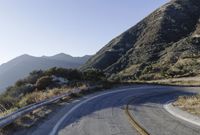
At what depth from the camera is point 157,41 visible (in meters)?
123

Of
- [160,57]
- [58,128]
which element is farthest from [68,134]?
[160,57]

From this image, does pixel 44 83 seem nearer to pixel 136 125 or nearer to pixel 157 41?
pixel 136 125

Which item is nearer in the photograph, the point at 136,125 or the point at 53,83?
the point at 136,125

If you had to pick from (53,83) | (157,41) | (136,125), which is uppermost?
(157,41)

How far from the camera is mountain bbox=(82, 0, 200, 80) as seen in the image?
329 feet

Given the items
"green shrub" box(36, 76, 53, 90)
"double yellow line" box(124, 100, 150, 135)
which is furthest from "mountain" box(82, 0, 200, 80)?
"double yellow line" box(124, 100, 150, 135)

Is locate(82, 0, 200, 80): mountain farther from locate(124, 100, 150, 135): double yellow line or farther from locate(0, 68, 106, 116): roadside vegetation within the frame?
locate(124, 100, 150, 135): double yellow line

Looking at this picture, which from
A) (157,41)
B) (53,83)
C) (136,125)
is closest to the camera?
(136,125)

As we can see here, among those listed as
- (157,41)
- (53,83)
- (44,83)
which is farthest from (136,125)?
(157,41)

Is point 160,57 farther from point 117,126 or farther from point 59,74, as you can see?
point 117,126

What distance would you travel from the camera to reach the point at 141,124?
1350 centimetres

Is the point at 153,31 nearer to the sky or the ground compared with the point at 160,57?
nearer to the sky

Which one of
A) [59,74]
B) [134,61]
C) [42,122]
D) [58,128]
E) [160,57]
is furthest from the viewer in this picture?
[134,61]

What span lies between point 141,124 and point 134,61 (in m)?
97.7
